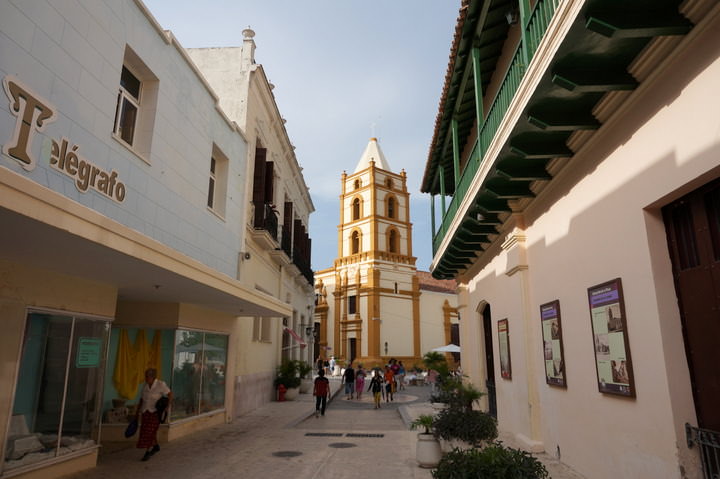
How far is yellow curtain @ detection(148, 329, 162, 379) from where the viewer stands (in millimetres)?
10797

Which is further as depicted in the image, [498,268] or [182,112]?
[498,268]

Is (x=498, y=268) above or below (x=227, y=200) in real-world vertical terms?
below

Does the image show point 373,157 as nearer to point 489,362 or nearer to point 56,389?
point 489,362

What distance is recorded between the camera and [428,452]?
7953mm

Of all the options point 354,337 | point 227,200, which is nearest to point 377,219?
point 354,337

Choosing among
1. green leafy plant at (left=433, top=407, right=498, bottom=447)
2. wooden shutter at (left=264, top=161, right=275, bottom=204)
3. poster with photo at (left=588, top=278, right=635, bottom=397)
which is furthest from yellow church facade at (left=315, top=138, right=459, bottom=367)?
poster with photo at (left=588, top=278, right=635, bottom=397)

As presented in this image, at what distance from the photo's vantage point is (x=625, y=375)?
5664 mm

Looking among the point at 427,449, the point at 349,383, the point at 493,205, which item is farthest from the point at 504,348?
the point at 349,383

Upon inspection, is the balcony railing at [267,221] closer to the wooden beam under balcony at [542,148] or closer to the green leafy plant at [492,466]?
the wooden beam under balcony at [542,148]

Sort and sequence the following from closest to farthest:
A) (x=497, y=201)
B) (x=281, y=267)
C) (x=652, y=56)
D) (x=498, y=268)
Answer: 1. (x=652, y=56)
2. (x=497, y=201)
3. (x=498, y=268)
4. (x=281, y=267)

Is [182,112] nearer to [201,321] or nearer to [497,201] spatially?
[201,321]

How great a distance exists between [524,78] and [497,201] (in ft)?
12.4

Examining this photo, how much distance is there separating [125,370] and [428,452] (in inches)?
Answer: 259

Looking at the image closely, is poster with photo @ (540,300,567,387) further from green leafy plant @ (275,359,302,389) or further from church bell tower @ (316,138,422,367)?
church bell tower @ (316,138,422,367)
